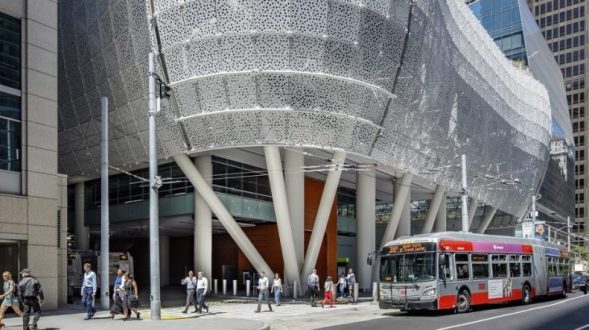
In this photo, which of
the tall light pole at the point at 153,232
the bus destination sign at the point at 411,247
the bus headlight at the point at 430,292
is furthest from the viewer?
the bus destination sign at the point at 411,247

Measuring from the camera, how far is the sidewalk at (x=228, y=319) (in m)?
19.4

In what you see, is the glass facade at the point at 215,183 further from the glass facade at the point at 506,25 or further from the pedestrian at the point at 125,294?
the glass facade at the point at 506,25

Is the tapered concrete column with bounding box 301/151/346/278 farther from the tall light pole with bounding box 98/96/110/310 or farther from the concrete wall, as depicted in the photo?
→ the concrete wall

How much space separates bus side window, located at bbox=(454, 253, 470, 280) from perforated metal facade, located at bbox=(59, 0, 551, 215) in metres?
12.7

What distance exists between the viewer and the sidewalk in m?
19.4

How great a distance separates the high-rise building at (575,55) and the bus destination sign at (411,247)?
441 feet

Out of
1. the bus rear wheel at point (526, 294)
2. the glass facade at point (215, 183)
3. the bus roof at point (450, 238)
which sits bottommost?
the bus rear wheel at point (526, 294)

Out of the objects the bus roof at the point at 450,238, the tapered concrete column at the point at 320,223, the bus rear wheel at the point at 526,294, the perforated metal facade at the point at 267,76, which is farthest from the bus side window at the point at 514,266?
the tapered concrete column at the point at 320,223

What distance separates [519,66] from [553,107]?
21139 millimetres

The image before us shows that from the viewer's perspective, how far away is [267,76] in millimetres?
33500

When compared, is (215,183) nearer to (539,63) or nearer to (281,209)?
(281,209)

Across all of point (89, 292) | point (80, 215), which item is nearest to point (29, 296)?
point (89, 292)

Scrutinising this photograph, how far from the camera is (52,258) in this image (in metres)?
25.3

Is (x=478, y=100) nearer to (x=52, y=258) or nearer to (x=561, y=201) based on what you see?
(x=52, y=258)
